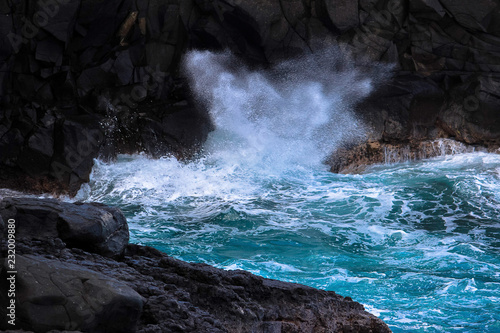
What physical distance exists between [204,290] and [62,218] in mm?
1026

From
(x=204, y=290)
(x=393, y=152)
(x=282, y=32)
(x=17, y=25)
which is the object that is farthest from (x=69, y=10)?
(x=204, y=290)

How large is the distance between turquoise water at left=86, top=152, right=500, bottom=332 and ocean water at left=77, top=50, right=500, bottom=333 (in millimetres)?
23

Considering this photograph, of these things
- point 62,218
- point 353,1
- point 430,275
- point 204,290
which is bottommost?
point 430,275

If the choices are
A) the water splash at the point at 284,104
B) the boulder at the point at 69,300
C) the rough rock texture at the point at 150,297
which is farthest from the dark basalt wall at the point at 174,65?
the boulder at the point at 69,300

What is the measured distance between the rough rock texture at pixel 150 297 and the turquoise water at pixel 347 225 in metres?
1.48

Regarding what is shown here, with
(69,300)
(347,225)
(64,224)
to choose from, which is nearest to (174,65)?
(347,225)

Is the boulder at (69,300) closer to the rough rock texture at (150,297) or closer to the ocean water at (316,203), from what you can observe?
the rough rock texture at (150,297)

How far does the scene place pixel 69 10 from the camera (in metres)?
10.9

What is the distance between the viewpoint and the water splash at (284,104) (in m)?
12.7

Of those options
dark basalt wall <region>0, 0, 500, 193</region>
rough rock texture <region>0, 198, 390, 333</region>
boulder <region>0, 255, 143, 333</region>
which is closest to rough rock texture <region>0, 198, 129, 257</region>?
rough rock texture <region>0, 198, 390, 333</region>

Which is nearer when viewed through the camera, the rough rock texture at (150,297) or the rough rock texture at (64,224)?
the rough rock texture at (150,297)

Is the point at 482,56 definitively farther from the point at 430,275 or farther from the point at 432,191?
the point at 430,275

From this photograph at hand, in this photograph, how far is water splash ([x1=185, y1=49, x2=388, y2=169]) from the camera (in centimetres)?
1272

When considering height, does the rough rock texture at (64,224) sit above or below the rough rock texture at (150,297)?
above
